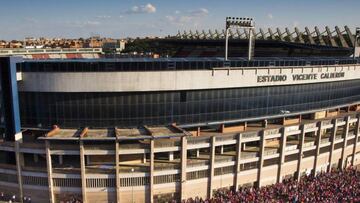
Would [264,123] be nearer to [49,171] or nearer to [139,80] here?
[139,80]

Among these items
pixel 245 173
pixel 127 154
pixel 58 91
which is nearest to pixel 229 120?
pixel 245 173

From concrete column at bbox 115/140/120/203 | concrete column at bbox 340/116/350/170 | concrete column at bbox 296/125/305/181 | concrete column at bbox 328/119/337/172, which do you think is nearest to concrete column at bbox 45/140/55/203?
concrete column at bbox 115/140/120/203

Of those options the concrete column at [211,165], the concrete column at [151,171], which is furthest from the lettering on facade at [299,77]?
the concrete column at [151,171]

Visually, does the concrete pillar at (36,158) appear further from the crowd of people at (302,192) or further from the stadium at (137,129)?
the crowd of people at (302,192)

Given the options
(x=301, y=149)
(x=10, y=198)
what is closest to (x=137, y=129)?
(x=10, y=198)

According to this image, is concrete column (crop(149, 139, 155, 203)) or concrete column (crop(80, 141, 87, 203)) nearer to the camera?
concrete column (crop(80, 141, 87, 203))

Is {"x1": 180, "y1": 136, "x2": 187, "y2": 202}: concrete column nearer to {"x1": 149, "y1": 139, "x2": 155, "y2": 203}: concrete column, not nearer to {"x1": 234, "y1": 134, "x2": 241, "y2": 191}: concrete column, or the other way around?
{"x1": 149, "y1": 139, "x2": 155, "y2": 203}: concrete column

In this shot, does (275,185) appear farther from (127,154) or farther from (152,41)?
(152,41)
